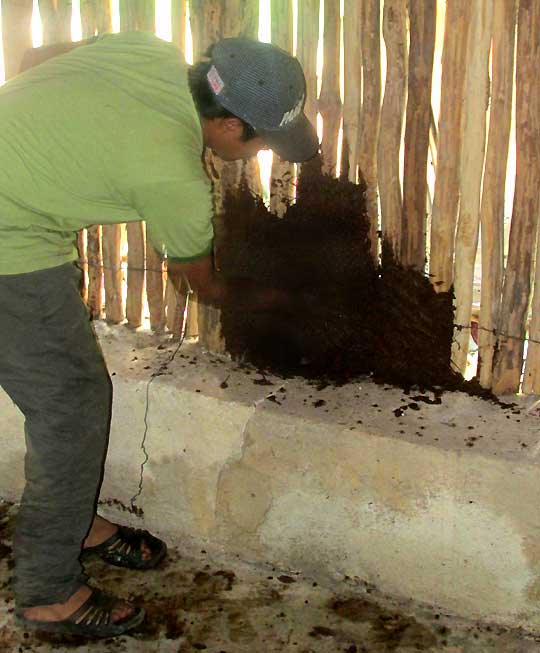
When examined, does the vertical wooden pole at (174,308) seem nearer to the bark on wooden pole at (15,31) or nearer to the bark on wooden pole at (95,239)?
the bark on wooden pole at (95,239)

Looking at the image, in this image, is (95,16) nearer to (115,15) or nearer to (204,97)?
(115,15)

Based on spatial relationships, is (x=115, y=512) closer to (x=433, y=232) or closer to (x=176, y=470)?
(x=176, y=470)

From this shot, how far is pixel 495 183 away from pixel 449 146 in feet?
0.59

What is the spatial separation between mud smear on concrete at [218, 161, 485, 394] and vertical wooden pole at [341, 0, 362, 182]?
0.08m

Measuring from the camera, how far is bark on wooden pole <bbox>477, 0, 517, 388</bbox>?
2236mm

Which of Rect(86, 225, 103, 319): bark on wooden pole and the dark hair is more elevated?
the dark hair

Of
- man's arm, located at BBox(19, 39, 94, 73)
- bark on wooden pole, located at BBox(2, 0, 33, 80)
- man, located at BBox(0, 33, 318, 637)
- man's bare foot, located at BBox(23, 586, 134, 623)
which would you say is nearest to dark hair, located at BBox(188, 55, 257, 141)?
man, located at BBox(0, 33, 318, 637)

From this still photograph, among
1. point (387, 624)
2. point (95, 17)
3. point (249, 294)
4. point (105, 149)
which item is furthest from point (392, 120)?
point (387, 624)

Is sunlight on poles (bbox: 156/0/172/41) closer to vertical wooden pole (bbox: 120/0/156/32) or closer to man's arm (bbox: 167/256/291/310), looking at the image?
vertical wooden pole (bbox: 120/0/156/32)

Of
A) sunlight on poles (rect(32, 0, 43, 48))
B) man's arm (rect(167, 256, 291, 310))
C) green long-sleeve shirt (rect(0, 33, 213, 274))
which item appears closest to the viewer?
green long-sleeve shirt (rect(0, 33, 213, 274))

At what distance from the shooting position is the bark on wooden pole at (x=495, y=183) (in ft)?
7.34

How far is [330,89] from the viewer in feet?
8.15

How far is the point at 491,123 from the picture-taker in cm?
232

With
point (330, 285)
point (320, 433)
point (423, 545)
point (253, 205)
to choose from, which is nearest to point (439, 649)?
point (423, 545)
